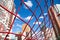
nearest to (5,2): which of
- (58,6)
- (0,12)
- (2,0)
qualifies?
(2,0)

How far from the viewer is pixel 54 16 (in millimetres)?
1234

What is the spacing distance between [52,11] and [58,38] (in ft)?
0.92

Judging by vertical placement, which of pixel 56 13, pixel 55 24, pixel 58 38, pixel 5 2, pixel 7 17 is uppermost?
pixel 5 2

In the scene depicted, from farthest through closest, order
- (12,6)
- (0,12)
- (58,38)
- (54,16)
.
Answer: (12,6)
(0,12)
(54,16)
(58,38)

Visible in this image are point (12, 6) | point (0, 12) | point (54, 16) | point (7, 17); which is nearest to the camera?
point (54, 16)

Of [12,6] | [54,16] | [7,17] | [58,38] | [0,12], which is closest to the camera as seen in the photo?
[58,38]

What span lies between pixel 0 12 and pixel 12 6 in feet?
14.7

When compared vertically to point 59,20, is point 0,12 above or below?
above

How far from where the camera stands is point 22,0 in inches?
Answer: 44.7

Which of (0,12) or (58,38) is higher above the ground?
(0,12)

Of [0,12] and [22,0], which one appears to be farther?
[0,12]

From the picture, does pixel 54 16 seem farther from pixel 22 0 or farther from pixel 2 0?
pixel 2 0

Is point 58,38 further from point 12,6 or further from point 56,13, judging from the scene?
point 12,6

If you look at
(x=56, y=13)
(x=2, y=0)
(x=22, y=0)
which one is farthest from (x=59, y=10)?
(x=2, y=0)
